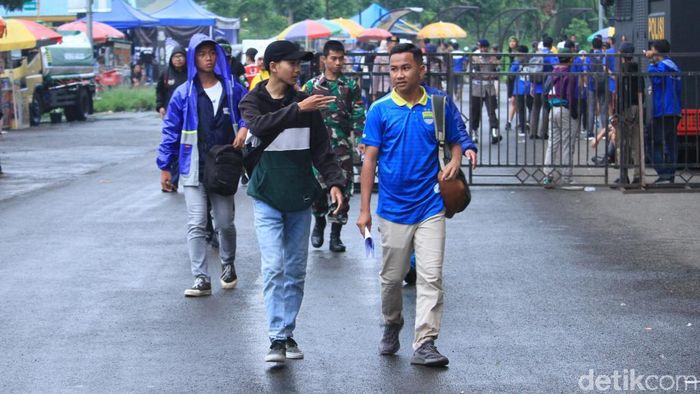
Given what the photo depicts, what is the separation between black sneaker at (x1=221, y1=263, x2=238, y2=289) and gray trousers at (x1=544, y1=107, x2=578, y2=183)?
710cm

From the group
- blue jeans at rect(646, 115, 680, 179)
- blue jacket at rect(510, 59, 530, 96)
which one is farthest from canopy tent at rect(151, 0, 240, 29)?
blue jeans at rect(646, 115, 680, 179)

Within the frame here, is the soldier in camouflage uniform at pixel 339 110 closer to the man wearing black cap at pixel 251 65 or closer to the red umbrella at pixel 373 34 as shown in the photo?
the man wearing black cap at pixel 251 65

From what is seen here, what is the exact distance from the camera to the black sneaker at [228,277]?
31.9 ft

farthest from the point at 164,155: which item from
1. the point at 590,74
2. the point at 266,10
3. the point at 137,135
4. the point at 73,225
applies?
the point at 266,10

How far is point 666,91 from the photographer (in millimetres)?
A: 15633

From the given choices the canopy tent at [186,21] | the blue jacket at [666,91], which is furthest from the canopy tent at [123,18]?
the blue jacket at [666,91]

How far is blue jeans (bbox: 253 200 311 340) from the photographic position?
7.27m

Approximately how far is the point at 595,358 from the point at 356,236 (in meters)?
5.47

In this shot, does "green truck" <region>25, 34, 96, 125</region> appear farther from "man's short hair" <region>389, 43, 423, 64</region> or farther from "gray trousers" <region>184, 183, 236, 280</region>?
"man's short hair" <region>389, 43, 423, 64</region>

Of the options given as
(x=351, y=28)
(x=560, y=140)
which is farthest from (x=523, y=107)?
(x=351, y=28)

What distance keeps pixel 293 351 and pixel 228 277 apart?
2.46 meters

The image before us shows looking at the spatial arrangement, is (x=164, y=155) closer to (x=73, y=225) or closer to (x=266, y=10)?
(x=73, y=225)

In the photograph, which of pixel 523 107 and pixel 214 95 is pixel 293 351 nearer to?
pixel 214 95

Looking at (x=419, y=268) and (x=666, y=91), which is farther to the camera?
(x=666, y=91)
